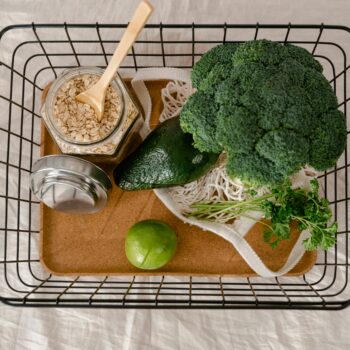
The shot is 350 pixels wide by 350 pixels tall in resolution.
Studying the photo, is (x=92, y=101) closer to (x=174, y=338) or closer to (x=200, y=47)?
(x=200, y=47)

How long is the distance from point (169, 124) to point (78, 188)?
0.52 ft

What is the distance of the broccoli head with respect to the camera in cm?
52

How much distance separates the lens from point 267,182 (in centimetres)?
55

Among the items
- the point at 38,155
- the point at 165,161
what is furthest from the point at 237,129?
the point at 38,155

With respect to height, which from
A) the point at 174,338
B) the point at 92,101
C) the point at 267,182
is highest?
the point at 92,101

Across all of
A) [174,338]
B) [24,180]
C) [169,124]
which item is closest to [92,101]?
[169,124]

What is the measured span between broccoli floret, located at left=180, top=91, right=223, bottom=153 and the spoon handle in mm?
107

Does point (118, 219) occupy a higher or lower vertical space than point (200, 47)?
lower

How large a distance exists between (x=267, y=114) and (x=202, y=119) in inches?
3.2

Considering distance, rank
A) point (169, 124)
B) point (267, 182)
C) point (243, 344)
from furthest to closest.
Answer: point (243, 344) → point (169, 124) → point (267, 182)

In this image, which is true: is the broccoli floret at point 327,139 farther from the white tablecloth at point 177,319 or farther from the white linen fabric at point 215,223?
the white tablecloth at point 177,319

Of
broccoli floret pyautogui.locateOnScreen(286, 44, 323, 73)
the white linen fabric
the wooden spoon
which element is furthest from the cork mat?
broccoli floret pyautogui.locateOnScreen(286, 44, 323, 73)

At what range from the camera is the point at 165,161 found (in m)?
0.64

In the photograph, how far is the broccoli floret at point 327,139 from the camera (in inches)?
21.2
